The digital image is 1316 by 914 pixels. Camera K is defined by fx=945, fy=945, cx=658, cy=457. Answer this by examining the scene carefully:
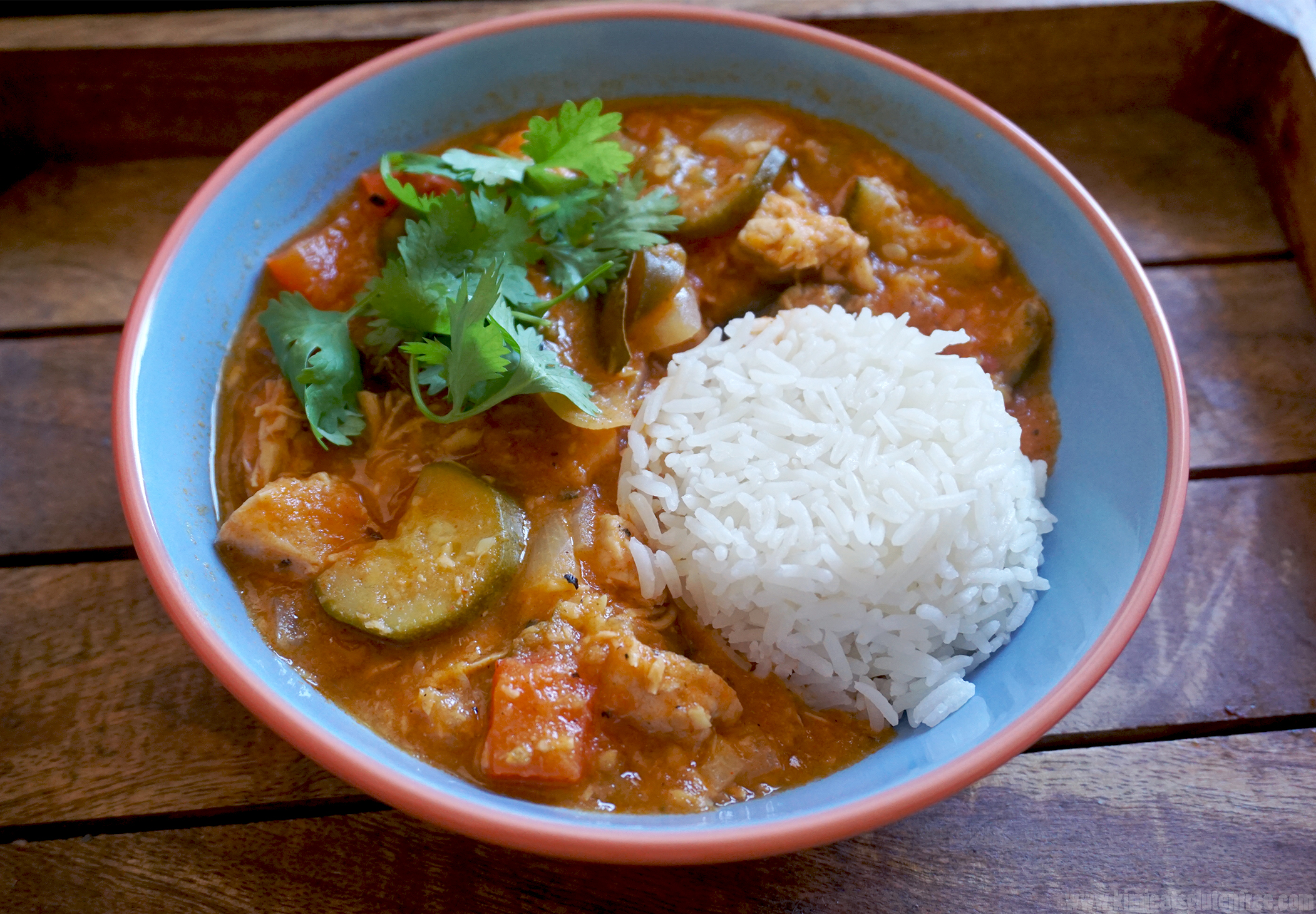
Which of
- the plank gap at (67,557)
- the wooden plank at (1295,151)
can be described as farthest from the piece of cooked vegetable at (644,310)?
the wooden plank at (1295,151)

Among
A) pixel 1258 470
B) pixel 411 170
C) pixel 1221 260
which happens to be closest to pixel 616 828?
pixel 411 170

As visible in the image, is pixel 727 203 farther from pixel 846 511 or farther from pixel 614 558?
pixel 614 558

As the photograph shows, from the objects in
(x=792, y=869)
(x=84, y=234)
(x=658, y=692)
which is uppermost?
(x=658, y=692)

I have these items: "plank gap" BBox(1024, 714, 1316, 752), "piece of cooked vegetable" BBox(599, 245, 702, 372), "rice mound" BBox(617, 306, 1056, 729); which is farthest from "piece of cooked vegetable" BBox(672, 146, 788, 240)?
"plank gap" BBox(1024, 714, 1316, 752)

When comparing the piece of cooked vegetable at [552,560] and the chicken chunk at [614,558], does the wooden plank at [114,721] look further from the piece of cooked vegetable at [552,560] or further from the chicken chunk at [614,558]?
the chicken chunk at [614,558]

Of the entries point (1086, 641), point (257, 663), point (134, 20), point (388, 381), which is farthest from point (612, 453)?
point (134, 20)

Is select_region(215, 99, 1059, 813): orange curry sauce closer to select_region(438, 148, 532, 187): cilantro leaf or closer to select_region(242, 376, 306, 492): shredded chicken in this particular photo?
select_region(242, 376, 306, 492): shredded chicken
